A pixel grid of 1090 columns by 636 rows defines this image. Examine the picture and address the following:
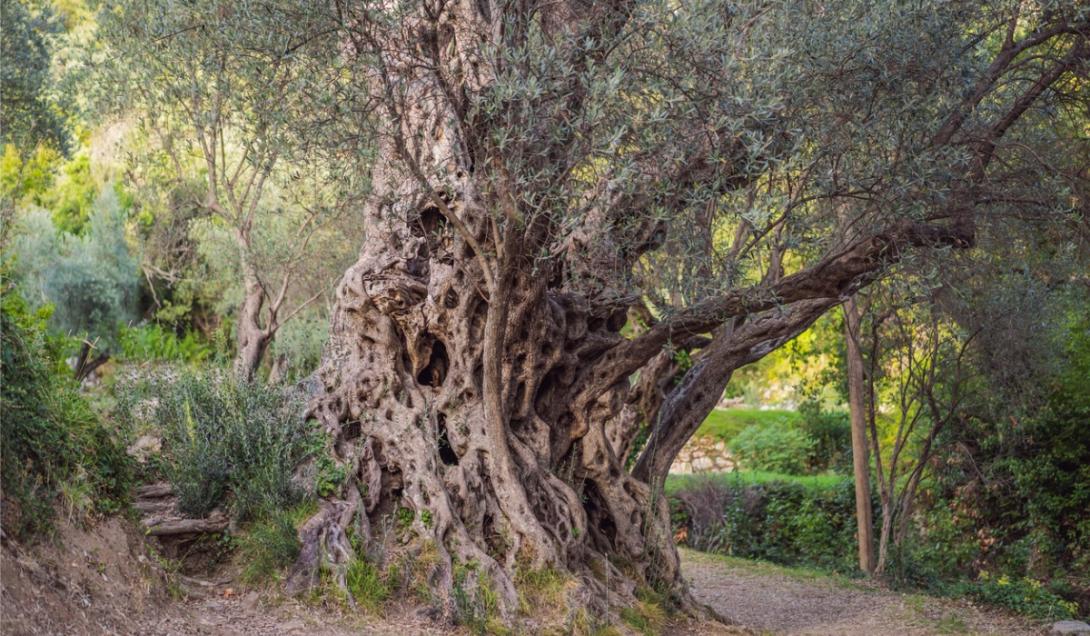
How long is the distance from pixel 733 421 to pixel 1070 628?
1575cm

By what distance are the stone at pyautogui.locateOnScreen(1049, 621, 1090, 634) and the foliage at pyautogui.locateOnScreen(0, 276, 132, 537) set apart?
1028 cm

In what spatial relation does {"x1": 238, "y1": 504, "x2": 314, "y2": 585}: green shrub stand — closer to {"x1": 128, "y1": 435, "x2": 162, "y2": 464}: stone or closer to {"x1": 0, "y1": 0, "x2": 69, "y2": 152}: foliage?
{"x1": 128, "y1": 435, "x2": 162, "y2": 464}: stone

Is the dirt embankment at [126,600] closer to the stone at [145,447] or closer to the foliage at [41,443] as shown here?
the foliage at [41,443]

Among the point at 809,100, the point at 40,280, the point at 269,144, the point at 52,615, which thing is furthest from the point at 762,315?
the point at 40,280

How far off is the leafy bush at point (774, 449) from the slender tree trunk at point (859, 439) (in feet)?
22.0

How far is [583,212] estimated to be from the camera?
8.52 m

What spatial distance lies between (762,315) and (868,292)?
521cm

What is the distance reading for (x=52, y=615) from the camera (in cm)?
652

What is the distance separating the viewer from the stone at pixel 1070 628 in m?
11.6

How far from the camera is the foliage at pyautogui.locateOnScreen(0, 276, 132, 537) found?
713 cm

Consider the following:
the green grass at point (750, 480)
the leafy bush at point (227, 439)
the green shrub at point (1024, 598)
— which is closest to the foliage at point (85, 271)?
the green grass at point (750, 480)

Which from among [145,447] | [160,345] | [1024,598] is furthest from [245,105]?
[160,345]

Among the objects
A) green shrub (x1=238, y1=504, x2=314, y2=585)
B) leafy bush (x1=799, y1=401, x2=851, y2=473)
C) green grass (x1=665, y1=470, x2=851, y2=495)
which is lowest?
green shrub (x1=238, y1=504, x2=314, y2=585)

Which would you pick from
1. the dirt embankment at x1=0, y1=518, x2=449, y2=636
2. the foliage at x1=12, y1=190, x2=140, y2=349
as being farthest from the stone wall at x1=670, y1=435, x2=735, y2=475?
the dirt embankment at x1=0, y1=518, x2=449, y2=636
